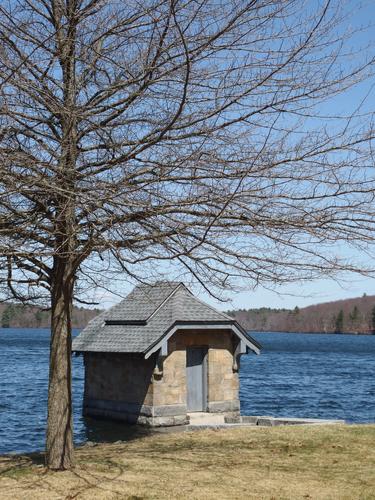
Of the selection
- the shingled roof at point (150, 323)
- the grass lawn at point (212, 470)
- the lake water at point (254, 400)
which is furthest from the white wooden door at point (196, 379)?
the grass lawn at point (212, 470)

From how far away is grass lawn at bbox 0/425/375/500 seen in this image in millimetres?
8719

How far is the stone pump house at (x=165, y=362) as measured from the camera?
69.2ft

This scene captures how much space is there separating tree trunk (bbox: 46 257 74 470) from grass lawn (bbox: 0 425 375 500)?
0.90ft

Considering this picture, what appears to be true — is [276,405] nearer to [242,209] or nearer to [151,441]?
[151,441]

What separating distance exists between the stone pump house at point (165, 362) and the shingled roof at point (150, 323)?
0.10ft

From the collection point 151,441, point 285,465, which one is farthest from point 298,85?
point 151,441

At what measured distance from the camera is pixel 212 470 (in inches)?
390

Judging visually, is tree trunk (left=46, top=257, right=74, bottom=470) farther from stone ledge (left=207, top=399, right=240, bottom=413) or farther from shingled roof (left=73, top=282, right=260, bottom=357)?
stone ledge (left=207, top=399, right=240, bottom=413)

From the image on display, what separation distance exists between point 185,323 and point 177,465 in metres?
11.5

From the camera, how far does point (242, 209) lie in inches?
343

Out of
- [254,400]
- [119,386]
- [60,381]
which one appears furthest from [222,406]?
[254,400]

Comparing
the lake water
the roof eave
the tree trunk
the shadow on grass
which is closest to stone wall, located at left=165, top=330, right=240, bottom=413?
the roof eave

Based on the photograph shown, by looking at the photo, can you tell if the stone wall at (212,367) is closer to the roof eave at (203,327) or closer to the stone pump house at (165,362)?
the stone pump house at (165,362)

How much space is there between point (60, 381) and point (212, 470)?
96.3 inches
